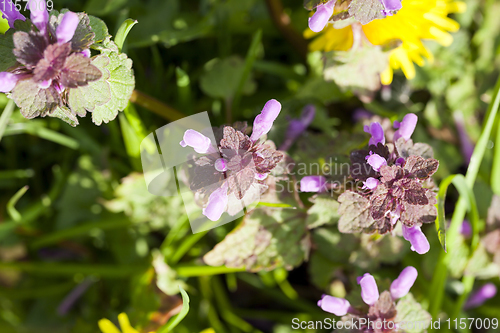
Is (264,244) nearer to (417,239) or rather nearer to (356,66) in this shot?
(417,239)

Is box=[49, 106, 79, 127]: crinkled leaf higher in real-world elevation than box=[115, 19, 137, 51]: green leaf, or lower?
lower

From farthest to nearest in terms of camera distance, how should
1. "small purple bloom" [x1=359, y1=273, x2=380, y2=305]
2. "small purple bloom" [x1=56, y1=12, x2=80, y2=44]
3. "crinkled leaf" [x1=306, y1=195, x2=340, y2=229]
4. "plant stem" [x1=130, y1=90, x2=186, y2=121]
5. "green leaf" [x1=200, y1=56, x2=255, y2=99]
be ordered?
"green leaf" [x1=200, y1=56, x2=255, y2=99], "plant stem" [x1=130, y1=90, x2=186, y2=121], "crinkled leaf" [x1=306, y1=195, x2=340, y2=229], "small purple bloom" [x1=359, y1=273, x2=380, y2=305], "small purple bloom" [x1=56, y1=12, x2=80, y2=44]

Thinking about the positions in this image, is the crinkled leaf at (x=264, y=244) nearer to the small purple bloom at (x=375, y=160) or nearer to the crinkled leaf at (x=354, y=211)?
the crinkled leaf at (x=354, y=211)

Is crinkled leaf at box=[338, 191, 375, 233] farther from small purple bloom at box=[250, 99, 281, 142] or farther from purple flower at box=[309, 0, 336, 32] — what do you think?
purple flower at box=[309, 0, 336, 32]

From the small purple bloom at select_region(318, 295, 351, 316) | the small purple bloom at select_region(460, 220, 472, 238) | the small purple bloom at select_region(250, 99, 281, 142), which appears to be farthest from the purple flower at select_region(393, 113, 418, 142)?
the small purple bloom at select_region(460, 220, 472, 238)

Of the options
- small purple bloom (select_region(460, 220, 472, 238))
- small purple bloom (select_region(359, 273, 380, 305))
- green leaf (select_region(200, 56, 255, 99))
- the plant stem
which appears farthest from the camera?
green leaf (select_region(200, 56, 255, 99))

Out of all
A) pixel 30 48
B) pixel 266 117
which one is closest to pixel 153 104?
pixel 30 48

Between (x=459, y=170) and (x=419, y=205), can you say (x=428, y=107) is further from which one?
(x=419, y=205)

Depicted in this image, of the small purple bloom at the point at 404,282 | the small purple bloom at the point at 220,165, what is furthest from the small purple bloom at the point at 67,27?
the small purple bloom at the point at 404,282
